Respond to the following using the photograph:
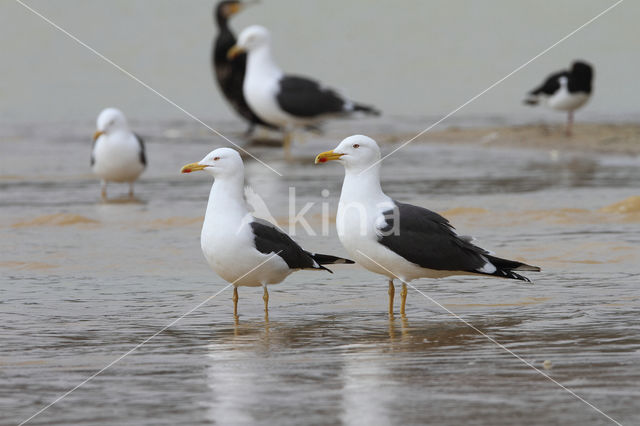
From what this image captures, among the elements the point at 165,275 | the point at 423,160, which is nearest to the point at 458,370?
the point at 165,275

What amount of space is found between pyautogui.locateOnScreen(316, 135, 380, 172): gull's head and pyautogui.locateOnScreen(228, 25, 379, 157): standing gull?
35.1ft

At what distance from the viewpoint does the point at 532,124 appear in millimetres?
20625

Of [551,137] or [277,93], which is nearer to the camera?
[277,93]

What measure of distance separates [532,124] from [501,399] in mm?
16440

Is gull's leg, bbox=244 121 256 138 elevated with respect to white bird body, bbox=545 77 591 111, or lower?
lower

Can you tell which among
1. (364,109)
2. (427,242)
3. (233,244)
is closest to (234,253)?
(233,244)

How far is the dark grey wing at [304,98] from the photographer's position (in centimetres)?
1792

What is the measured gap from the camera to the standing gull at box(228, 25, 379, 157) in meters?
17.9

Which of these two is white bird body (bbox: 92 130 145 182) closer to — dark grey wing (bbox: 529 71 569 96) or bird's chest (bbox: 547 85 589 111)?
bird's chest (bbox: 547 85 589 111)

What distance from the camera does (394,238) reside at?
21.6 ft

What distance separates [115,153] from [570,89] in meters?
9.30

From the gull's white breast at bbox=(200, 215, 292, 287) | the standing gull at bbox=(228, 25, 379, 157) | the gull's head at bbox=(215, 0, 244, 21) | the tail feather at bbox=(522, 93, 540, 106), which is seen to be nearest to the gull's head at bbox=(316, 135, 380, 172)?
the gull's white breast at bbox=(200, 215, 292, 287)

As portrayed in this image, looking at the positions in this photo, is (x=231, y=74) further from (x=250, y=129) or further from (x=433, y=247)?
(x=433, y=247)

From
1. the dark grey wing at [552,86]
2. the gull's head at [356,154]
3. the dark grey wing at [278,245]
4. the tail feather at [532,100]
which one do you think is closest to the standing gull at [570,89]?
the dark grey wing at [552,86]
